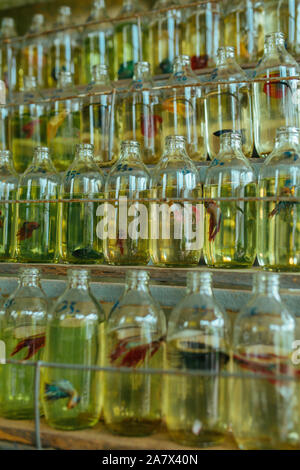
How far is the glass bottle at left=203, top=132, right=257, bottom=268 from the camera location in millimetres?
894

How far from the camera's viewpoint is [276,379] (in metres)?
0.65

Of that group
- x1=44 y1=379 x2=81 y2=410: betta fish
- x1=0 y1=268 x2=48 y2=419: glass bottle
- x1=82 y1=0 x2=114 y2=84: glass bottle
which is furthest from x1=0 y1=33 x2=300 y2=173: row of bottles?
x1=44 y1=379 x2=81 y2=410: betta fish

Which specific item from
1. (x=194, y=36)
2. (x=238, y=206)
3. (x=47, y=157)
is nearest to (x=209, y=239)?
(x=238, y=206)

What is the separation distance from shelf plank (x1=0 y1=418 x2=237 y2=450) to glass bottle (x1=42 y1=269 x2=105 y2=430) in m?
0.02

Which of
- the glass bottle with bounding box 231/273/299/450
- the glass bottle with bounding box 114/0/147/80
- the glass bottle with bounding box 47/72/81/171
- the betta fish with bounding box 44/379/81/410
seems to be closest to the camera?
the glass bottle with bounding box 231/273/299/450

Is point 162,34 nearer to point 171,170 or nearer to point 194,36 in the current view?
point 194,36

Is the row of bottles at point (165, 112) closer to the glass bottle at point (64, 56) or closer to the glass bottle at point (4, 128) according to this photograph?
the glass bottle at point (4, 128)

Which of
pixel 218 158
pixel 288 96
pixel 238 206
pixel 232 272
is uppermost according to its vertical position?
pixel 288 96

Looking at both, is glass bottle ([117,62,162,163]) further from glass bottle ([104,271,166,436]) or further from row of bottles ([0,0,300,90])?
glass bottle ([104,271,166,436])

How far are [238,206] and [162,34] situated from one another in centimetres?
63

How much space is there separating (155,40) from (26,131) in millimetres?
431

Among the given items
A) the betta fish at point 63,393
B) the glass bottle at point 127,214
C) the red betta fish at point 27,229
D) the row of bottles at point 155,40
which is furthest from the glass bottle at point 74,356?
the row of bottles at point 155,40

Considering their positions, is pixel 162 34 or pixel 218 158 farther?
pixel 162 34

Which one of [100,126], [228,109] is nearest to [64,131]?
[100,126]
